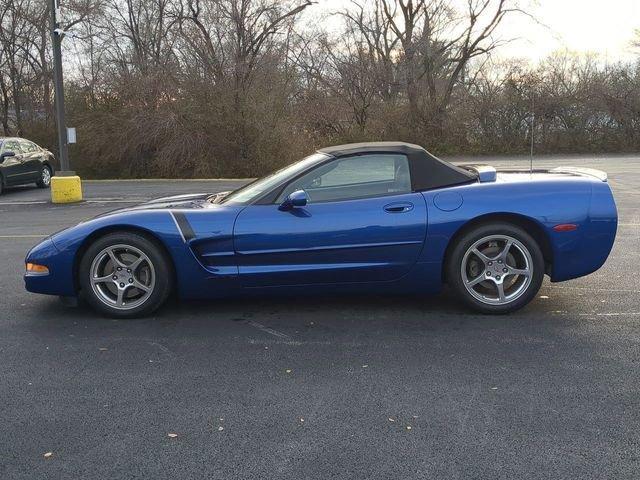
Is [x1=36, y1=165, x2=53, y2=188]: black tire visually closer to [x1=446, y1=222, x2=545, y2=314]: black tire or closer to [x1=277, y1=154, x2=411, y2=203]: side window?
[x1=277, y1=154, x2=411, y2=203]: side window

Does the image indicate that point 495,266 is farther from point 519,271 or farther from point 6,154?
point 6,154

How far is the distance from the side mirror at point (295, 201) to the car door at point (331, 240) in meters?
0.04

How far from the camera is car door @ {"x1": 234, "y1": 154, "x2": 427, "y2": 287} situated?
4.48 meters

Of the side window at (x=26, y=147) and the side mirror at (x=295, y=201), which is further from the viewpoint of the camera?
the side window at (x=26, y=147)

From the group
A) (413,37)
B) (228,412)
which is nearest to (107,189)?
(228,412)

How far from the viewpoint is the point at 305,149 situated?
21.8 m

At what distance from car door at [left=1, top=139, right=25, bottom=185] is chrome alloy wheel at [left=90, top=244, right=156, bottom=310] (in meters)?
12.2

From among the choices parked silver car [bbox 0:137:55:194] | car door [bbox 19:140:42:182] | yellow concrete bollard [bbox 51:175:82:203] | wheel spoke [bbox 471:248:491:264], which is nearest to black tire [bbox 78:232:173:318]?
wheel spoke [bbox 471:248:491:264]

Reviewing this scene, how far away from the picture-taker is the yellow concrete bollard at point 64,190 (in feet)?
43.1

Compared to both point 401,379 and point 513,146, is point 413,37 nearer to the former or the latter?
point 513,146

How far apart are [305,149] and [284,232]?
1760 centimetres

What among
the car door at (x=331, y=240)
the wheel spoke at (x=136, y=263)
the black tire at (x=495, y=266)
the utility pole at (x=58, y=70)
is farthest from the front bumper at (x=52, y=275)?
the utility pole at (x=58, y=70)

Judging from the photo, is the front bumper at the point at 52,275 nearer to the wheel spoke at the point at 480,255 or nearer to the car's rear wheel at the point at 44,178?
the wheel spoke at the point at 480,255

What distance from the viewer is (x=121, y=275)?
462 cm
